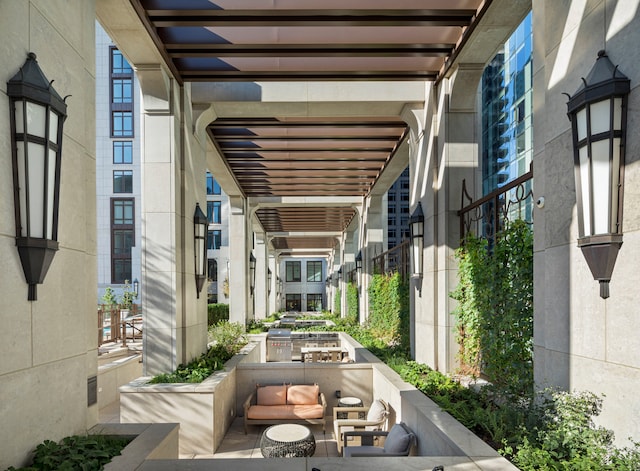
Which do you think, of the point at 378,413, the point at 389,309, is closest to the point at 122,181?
the point at 389,309

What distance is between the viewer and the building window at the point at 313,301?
60.1 meters

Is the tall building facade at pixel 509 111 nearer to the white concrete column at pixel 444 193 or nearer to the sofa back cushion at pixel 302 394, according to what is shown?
the white concrete column at pixel 444 193

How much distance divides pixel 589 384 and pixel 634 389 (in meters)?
0.46

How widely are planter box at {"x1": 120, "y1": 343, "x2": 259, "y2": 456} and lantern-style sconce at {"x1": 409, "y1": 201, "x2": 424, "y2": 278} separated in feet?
12.4

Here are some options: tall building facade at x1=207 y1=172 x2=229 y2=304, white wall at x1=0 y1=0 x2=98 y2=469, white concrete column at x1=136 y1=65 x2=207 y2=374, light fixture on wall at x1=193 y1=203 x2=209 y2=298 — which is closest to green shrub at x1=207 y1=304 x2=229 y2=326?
light fixture on wall at x1=193 y1=203 x2=209 y2=298

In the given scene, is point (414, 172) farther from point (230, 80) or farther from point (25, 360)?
point (25, 360)

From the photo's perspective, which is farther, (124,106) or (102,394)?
(124,106)

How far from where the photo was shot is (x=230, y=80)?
7.82 meters

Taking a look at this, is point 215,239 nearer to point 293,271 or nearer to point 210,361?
point 293,271

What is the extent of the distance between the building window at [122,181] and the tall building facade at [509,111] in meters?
30.2

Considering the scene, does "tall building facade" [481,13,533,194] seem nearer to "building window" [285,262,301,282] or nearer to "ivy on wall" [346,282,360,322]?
"ivy on wall" [346,282,360,322]

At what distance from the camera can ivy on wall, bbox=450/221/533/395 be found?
5.07 m

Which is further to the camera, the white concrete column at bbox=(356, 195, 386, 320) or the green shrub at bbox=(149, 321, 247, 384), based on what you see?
the white concrete column at bbox=(356, 195, 386, 320)

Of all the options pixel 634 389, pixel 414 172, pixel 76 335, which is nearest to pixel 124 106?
pixel 414 172
